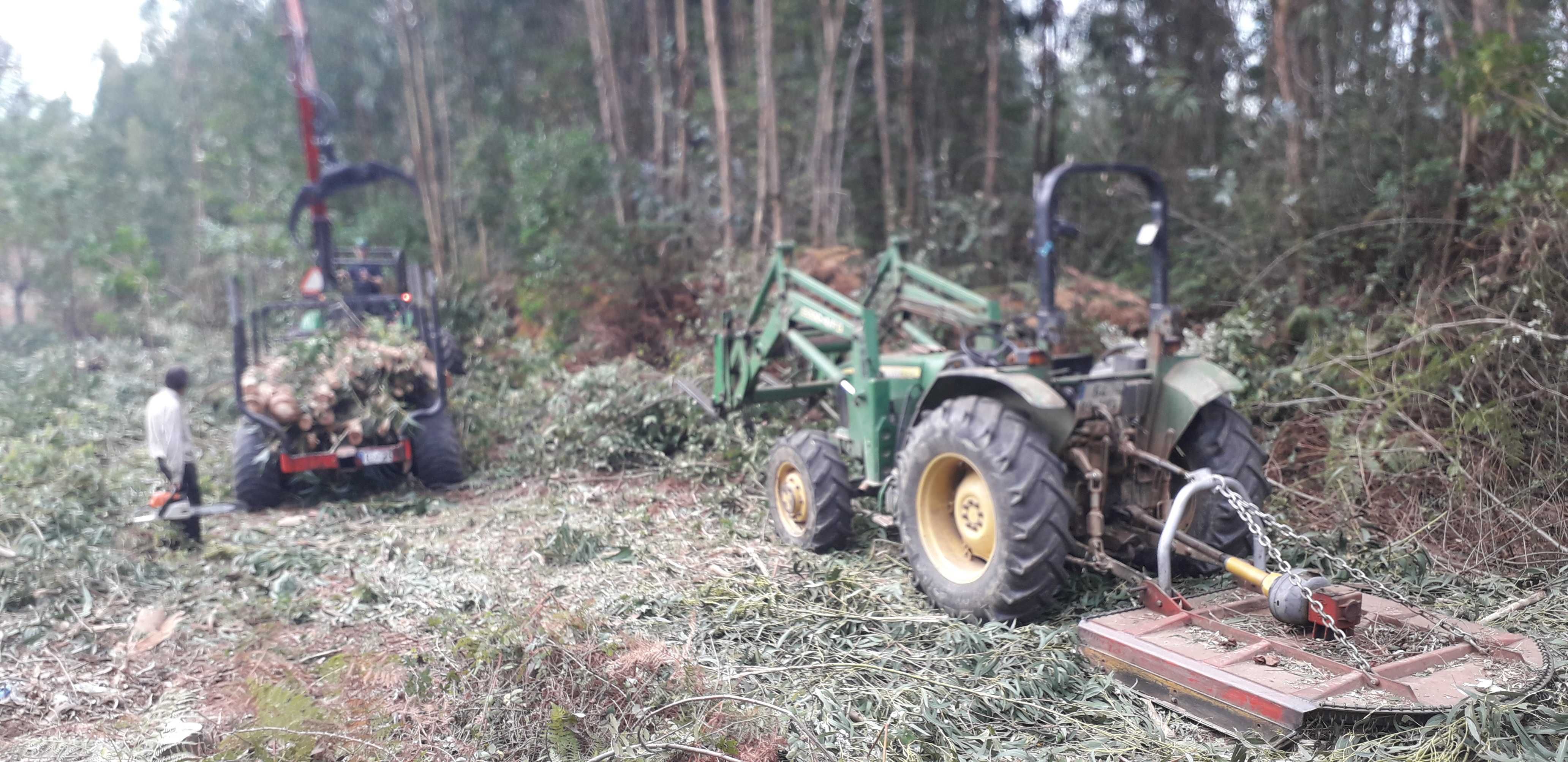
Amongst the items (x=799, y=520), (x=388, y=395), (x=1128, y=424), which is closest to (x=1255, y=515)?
(x=1128, y=424)

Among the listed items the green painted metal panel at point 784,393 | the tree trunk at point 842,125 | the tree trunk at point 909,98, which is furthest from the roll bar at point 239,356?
the tree trunk at point 909,98

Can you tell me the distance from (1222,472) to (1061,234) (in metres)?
1.33

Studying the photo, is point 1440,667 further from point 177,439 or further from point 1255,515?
point 177,439

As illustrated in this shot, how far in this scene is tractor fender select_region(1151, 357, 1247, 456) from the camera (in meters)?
4.62

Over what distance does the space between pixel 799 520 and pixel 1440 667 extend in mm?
3272

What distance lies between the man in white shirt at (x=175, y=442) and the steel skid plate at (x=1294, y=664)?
5731 millimetres

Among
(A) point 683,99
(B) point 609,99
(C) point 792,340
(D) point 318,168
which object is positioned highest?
(B) point 609,99

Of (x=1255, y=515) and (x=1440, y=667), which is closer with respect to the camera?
(x=1440, y=667)

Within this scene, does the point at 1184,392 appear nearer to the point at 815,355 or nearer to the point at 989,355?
the point at 989,355

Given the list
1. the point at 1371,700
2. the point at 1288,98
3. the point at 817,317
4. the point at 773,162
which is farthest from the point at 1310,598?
the point at 773,162

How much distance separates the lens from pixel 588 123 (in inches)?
683

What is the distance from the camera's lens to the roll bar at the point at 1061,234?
448 centimetres

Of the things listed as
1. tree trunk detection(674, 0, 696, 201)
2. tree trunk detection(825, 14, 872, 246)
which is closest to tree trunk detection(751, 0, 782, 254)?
tree trunk detection(674, 0, 696, 201)

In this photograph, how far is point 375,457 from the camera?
7422 mm
